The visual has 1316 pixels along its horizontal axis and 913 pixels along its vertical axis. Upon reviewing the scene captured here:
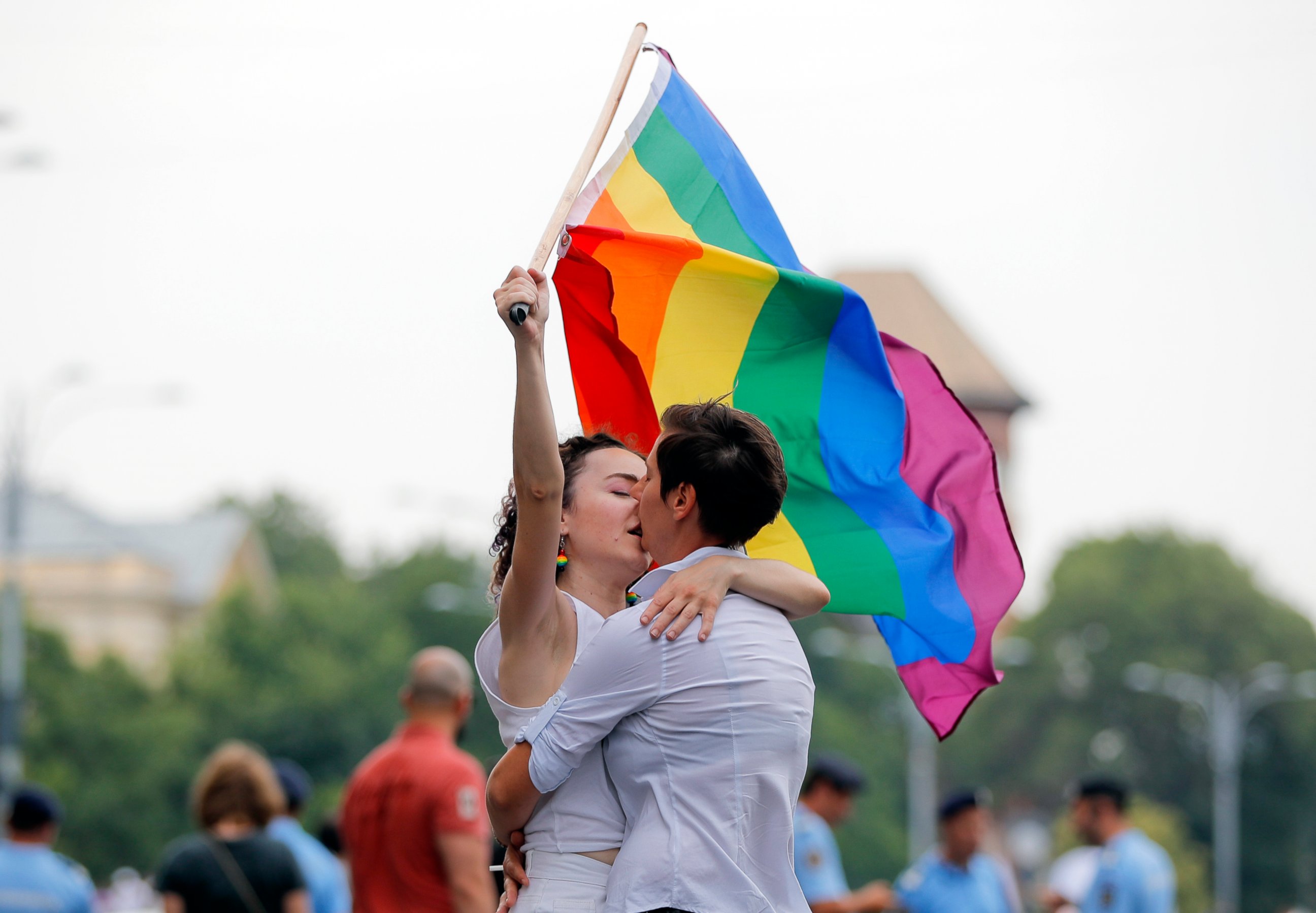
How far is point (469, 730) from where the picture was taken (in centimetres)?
5169

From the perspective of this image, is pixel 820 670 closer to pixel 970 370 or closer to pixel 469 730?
pixel 970 370

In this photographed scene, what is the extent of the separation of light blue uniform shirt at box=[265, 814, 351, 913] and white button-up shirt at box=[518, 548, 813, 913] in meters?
5.60

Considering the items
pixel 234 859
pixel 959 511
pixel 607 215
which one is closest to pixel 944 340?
pixel 234 859

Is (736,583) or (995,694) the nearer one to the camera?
(736,583)

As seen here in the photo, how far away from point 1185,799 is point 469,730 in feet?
81.3

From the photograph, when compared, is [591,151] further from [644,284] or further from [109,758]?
[109,758]

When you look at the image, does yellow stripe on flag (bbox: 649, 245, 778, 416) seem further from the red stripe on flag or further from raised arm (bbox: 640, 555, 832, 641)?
raised arm (bbox: 640, 555, 832, 641)

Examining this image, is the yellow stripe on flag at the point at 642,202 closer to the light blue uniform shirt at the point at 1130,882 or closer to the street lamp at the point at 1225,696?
the light blue uniform shirt at the point at 1130,882

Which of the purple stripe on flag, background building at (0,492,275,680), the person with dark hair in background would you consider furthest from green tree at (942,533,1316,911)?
the person with dark hair in background

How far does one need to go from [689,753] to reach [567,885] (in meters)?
0.39

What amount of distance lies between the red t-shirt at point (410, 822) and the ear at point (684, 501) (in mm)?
2847

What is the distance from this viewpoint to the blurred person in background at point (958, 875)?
9.42 metres

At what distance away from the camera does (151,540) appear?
7981 cm

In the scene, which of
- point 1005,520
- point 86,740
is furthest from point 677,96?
point 86,740
